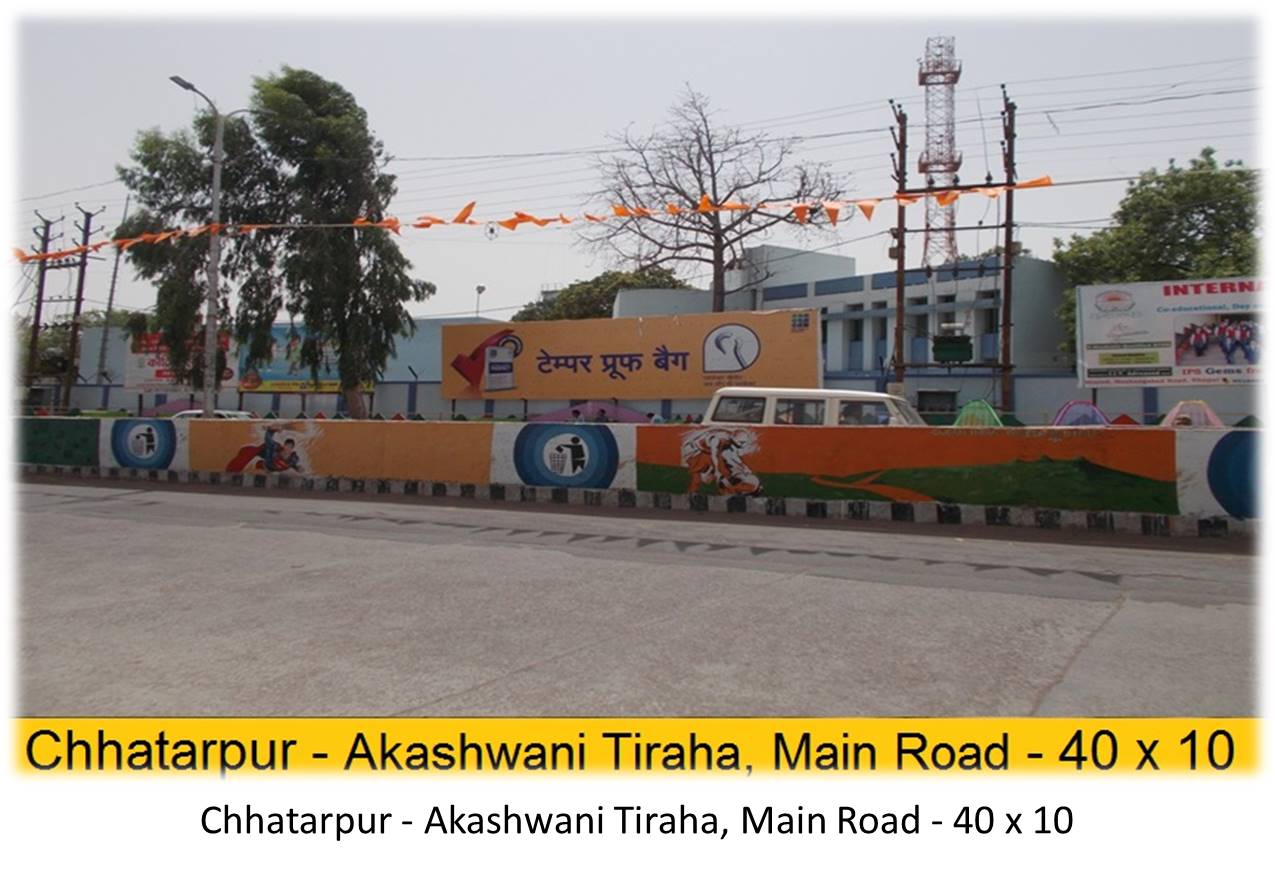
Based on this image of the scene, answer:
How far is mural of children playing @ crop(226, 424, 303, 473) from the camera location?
1717 centimetres

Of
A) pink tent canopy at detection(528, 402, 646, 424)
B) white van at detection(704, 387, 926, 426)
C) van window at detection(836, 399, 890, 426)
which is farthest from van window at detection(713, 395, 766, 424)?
pink tent canopy at detection(528, 402, 646, 424)

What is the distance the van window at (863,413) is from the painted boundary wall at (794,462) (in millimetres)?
719

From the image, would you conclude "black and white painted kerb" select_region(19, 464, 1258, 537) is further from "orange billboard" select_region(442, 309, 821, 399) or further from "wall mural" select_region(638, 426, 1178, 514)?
"orange billboard" select_region(442, 309, 821, 399)

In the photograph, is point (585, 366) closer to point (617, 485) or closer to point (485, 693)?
point (617, 485)

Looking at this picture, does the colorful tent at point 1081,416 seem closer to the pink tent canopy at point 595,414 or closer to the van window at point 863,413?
the van window at point 863,413

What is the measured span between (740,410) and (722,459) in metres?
0.92

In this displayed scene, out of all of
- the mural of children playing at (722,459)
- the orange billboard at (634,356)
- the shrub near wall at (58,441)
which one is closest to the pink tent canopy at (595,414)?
the orange billboard at (634,356)

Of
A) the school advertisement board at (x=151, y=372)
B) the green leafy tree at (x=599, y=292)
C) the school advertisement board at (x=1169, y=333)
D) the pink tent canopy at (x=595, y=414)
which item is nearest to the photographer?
the school advertisement board at (x=1169, y=333)

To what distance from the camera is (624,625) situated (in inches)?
233

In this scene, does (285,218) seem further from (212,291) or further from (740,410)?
(740,410)

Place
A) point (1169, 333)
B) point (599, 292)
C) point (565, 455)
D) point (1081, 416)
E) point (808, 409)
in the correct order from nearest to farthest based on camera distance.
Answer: point (808, 409) < point (565, 455) < point (1081, 416) < point (1169, 333) < point (599, 292)

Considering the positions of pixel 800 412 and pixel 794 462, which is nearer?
pixel 794 462
